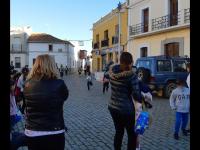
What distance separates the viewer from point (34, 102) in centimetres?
406

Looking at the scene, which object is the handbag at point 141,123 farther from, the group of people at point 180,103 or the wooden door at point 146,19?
the wooden door at point 146,19

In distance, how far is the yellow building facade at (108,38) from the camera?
32500 millimetres

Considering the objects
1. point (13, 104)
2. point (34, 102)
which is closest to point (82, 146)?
point (13, 104)

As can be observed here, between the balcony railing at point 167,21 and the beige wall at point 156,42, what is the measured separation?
1.72 feet

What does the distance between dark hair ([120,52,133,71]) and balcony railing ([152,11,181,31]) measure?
18090 millimetres

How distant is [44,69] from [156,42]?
22.2 metres

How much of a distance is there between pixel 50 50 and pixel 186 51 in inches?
1931

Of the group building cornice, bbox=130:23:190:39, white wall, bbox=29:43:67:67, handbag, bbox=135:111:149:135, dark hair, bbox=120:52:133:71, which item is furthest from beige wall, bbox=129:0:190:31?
white wall, bbox=29:43:67:67

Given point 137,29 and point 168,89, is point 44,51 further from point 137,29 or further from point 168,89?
point 168,89

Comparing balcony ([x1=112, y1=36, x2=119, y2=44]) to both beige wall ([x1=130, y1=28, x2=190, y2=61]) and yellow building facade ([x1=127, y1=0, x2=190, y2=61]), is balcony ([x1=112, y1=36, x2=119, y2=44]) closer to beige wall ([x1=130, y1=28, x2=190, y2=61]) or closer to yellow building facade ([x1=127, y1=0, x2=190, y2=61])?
yellow building facade ([x1=127, y1=0, x2=190, y2=61])

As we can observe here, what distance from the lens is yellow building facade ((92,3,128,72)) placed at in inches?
1280

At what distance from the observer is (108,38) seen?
39.1 meters
